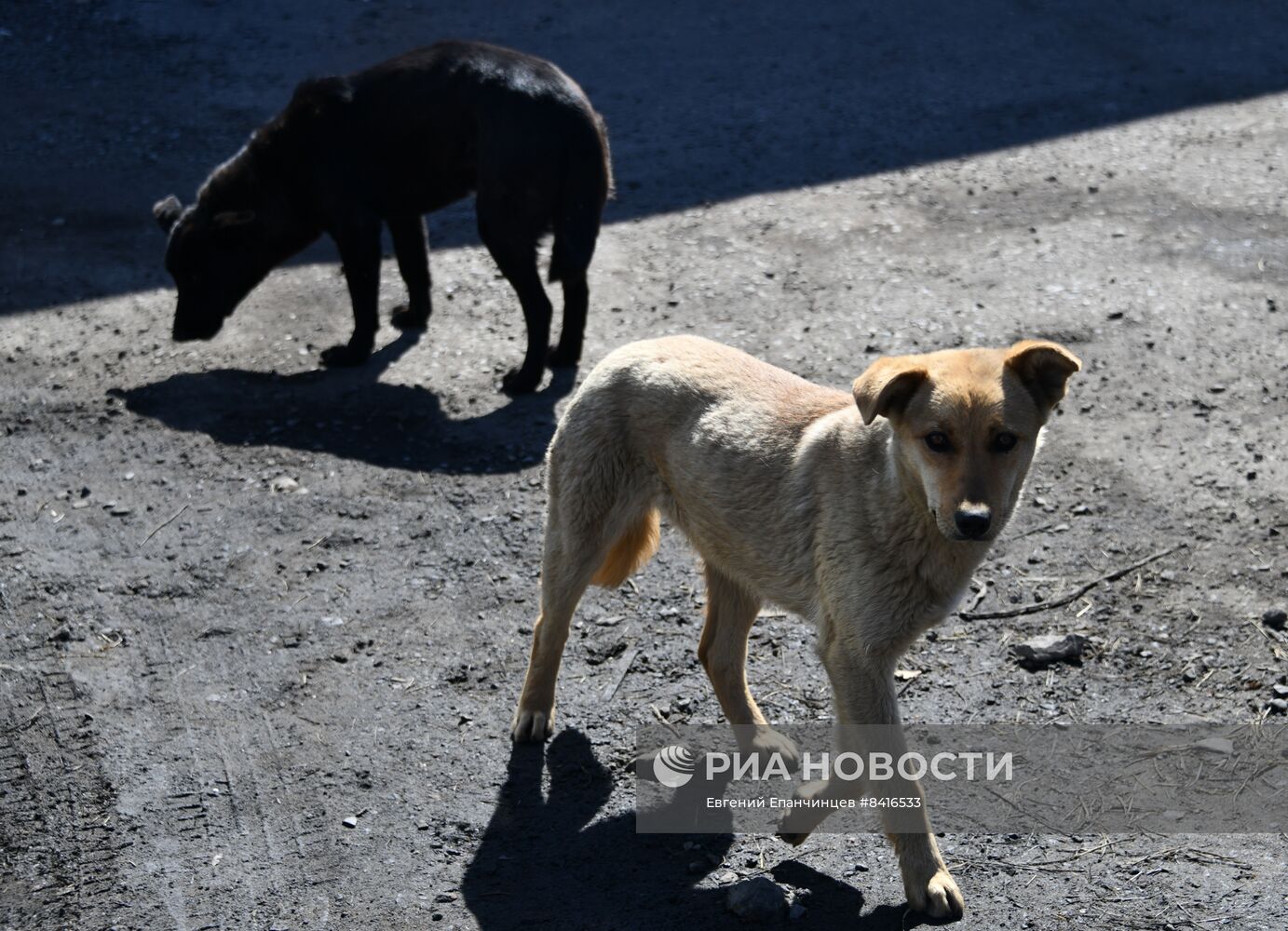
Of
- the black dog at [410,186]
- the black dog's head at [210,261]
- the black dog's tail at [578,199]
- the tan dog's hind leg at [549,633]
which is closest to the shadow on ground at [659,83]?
the black dog's head at [210,261]

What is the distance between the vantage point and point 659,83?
466 inches

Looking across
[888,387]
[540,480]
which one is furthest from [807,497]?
[540,480]

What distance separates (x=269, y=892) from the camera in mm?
4277

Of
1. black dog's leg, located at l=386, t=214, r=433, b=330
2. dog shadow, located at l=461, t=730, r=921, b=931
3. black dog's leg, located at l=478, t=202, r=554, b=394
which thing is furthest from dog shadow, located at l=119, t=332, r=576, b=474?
dog shadow, located at l=461, t=730, r=921, b=931

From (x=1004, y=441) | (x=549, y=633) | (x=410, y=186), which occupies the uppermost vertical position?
(x=1004, y=441)

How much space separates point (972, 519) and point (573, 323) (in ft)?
14.5

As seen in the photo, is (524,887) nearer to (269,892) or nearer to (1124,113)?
(269,892)

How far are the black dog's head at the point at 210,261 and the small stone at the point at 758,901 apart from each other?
17.6ft

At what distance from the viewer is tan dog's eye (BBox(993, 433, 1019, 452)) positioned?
12.7 feet

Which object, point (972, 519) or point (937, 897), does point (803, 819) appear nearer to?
point (937, 897)

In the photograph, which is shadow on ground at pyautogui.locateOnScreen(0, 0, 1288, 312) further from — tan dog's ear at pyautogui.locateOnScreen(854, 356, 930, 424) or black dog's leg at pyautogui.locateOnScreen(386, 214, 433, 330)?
tan dog's ear at pyautogui.locateOnScreen(854, 356, 930, 424)

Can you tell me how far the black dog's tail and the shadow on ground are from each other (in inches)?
83.2

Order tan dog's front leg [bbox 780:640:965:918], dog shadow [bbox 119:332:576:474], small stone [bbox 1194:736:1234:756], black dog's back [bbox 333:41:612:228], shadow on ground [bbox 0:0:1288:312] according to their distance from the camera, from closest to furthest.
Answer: tan dog's front leg [bbox 780:640:965:918] < small stone [bbox 1194:736:1234:756] < dog shadow [bbox 119:332:576:474] < black dog's back [bbox 333:41:612:228] < shadow on ground [bbox 0:0:1288:312]

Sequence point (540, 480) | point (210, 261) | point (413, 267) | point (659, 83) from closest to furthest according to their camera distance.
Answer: point (540, 480), point (210, 261), point (413, 267), point (659, 83)
